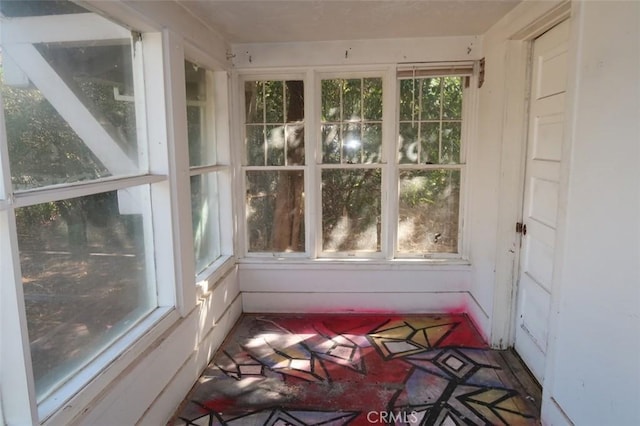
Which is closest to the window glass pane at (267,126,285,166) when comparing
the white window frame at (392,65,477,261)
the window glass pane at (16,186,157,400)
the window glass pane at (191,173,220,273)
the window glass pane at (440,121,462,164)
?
the window glass pane at (191,173,220,273)

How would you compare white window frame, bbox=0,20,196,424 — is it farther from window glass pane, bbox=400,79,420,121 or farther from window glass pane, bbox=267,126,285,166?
window glass pane, bbox=400,79,420,121

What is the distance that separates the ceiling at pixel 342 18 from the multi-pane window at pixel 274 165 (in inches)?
18.0

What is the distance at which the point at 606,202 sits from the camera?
1579 millimetres

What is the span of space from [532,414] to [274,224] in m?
2.36

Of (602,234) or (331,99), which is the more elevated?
(331,99)

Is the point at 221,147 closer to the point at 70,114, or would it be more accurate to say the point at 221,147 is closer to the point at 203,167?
the point at 203,167

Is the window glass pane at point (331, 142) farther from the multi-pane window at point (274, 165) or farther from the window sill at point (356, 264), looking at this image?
the window sill at point (356, 264)

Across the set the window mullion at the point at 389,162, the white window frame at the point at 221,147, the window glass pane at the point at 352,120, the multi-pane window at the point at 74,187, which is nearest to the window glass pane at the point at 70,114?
the multi-pane window at the point at 74,187

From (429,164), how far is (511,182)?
33.1 inches

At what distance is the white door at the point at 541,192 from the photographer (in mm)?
2279

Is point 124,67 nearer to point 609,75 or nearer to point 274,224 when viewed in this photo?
point 274,224

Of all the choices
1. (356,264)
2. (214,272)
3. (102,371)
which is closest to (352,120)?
(356,264)

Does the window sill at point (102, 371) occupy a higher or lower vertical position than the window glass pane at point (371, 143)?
lower

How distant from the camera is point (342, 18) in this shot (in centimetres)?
269
